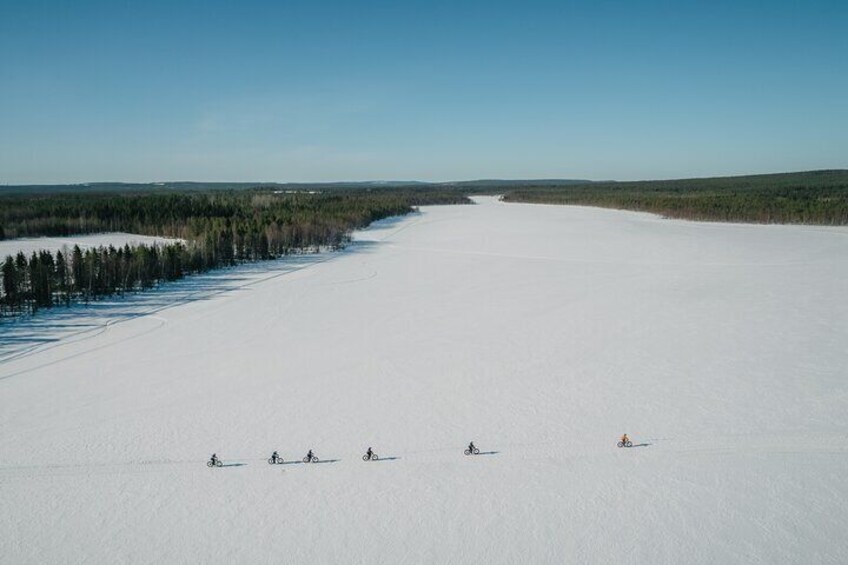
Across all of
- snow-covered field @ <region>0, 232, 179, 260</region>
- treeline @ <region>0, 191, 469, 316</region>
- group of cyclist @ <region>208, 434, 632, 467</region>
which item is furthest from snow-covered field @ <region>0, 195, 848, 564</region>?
snow-covered field @ <region>0, 232, 179, 260</region>

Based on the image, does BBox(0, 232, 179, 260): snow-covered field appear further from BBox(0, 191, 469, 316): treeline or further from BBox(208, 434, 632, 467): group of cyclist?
BBox(208, 434, 632, 467): group of cyclist

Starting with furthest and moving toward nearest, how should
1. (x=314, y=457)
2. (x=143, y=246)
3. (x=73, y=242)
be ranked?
(x=73, y=242)
(x=143, y=246)
(x=314, y=457)

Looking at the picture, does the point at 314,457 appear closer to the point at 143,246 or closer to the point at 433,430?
the point at 433,430

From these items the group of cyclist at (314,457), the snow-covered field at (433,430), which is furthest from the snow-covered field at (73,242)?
the group of cyclist at (314,457)

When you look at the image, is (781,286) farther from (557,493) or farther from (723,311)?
(557,493)

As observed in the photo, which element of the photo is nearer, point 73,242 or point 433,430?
point 433,430

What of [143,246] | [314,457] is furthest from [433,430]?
[143,246]

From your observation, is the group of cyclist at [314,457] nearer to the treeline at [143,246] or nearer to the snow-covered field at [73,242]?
the treeline at [143,246]
